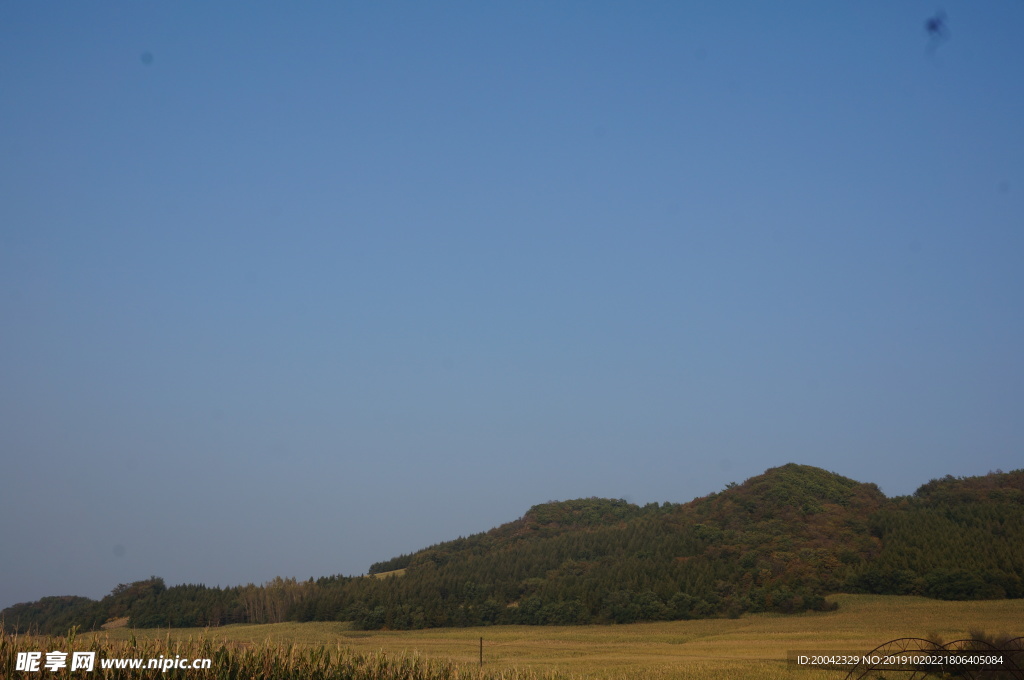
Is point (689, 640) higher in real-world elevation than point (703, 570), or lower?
lower

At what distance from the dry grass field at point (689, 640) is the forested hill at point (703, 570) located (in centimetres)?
240

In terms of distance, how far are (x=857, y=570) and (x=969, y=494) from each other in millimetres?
17453

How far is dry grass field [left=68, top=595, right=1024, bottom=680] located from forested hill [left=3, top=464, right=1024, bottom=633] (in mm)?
2402

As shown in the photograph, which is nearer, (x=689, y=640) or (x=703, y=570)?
(x=689, y=640)

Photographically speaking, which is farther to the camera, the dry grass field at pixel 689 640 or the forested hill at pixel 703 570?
the forested hill at pixel 703 570

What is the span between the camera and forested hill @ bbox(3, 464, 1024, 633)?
48.5m

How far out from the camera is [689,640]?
132ft

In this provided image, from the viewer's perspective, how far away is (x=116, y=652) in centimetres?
2003

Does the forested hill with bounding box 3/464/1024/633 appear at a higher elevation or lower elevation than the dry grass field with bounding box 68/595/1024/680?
higher

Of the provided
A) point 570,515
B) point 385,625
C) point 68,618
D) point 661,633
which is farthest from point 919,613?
point 68,618

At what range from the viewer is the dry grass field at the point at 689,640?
27.4 meters

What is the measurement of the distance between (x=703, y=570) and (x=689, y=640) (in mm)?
14214

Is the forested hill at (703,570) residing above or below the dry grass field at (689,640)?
above

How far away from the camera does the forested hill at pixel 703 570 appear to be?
48500 millimetres
